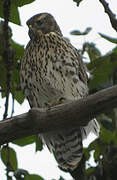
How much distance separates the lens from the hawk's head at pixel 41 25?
12.9ft

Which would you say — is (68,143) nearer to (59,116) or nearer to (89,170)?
(89,170)

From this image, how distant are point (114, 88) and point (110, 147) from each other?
98cm

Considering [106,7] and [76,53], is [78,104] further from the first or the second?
[76,53]

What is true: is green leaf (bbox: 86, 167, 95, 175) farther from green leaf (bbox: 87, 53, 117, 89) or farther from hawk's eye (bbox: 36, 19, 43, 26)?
hawk's eye (bbox: 36, 19, 43, 26)

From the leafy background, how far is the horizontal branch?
0.32 meters

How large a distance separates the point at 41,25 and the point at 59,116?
6.96 feet

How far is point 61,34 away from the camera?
411 cm

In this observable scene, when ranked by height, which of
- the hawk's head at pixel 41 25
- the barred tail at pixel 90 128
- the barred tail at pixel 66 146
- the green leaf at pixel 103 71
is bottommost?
the barred tail at pixel 66 146

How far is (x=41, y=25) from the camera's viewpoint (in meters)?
4.05

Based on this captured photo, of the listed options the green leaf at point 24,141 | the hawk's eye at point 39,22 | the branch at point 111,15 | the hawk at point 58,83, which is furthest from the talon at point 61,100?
the branch at point 111,15

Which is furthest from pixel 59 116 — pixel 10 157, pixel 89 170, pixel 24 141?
pixel 89 170

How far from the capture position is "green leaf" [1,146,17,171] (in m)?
2.54

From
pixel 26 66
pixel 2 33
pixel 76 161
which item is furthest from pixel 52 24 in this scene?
pixel 2 33

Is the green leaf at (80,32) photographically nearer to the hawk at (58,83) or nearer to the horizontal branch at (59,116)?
the hawk at (58,83)
